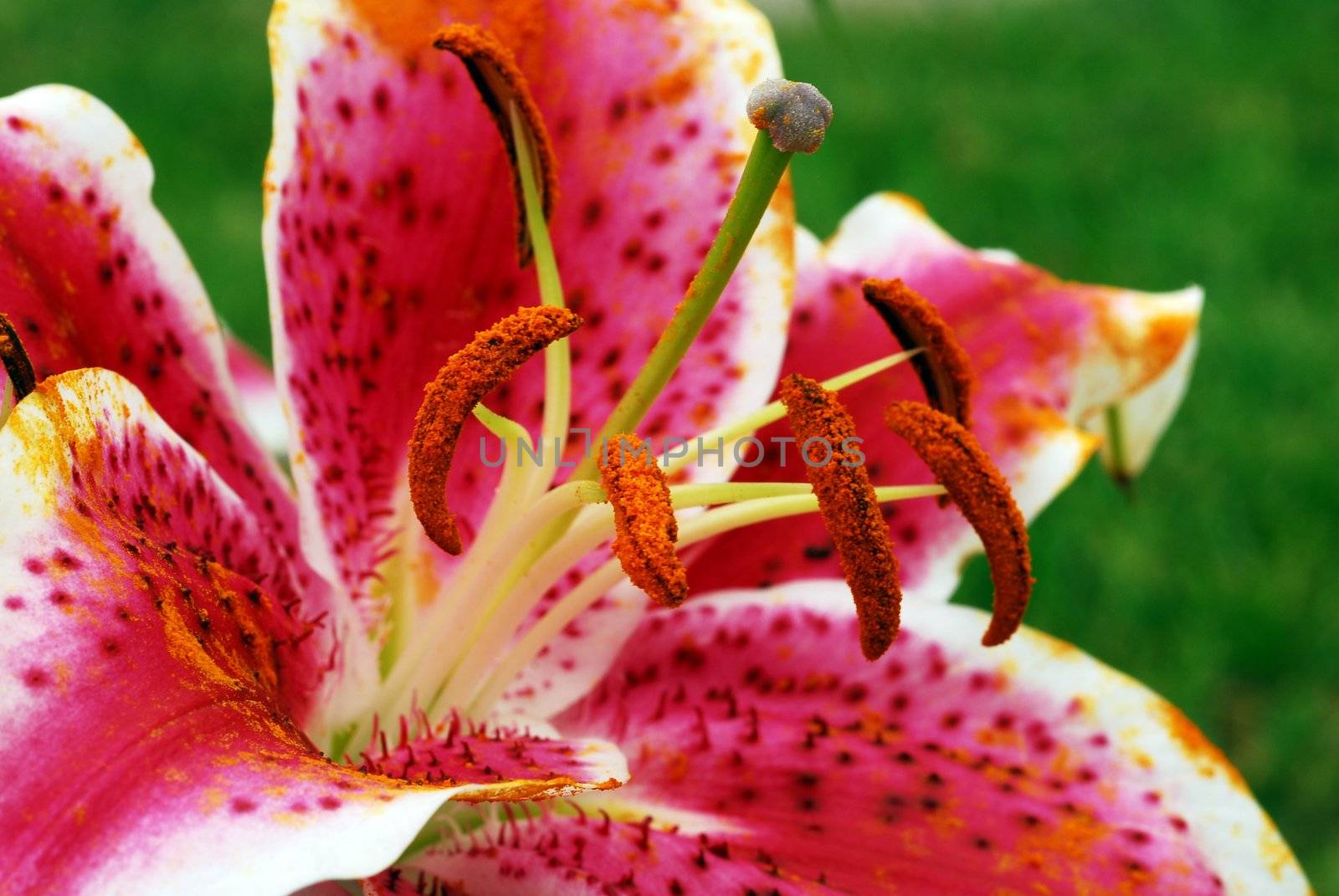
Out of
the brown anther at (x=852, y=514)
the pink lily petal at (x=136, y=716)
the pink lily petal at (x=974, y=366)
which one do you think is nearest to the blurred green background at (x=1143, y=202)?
the pink lily petal at (x=974, y=366)

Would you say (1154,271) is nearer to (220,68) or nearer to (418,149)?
(220,68)

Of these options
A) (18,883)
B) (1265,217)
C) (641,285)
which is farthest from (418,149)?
(1265,217)

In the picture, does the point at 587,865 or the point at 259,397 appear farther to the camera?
the point at 259,397

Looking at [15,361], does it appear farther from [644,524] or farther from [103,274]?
[644,524]

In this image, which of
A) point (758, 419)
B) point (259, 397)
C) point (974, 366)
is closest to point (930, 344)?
point (758, 419)

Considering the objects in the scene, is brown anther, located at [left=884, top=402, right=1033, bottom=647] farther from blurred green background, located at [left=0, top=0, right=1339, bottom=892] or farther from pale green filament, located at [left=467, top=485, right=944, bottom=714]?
blurred green background, located at [left=0, top=0, right=1339, bottom=892]

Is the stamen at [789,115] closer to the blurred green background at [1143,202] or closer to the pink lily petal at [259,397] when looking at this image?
the blurred green background at [1143,202]
